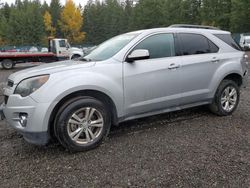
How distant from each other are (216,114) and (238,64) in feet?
3.51

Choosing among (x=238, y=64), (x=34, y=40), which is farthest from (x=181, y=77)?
(x=34, y=40)

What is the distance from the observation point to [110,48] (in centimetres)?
528

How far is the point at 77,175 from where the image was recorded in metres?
3.77

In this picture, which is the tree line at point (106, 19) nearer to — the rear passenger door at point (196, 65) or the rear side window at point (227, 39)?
the rear side window at point (227, 39)

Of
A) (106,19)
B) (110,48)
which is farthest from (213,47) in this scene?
(106,19)

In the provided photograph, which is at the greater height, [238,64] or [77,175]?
[238,64]

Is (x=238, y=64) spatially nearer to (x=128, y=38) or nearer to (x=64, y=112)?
(x=128, y=38)

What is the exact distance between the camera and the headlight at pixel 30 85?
4.18 metres

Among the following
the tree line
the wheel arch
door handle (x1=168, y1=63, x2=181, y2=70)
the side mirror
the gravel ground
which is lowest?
the gravel ground

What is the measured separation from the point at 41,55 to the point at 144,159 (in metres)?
20.0

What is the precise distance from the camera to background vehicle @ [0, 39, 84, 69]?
21.6m

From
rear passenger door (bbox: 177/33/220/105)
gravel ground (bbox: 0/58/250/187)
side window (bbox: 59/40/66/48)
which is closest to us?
gravel ground (bbox: 0/58/250/187)

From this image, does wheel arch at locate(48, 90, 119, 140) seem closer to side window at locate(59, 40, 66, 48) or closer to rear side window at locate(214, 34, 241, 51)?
rear side window at locate(214, 34, 241, 51)

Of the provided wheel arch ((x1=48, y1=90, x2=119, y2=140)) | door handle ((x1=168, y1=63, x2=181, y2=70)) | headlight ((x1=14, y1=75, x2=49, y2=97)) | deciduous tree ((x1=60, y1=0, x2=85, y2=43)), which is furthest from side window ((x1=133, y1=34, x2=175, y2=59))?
deciduous tree ((x1=60, y1=0, x2=85, y2=43))
